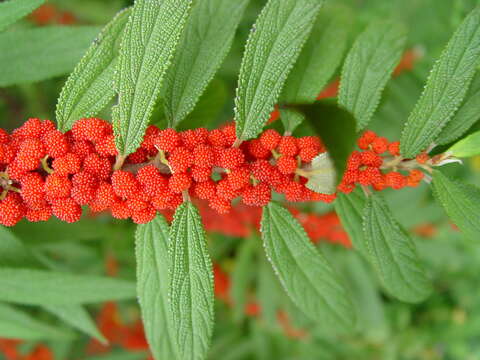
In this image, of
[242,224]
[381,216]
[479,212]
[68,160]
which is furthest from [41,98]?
[479,212]

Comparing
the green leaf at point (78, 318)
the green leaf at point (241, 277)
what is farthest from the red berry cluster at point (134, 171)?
the green leaf at point (241, 277)

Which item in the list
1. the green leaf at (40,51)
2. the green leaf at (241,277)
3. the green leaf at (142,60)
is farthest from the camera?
the green leaf at (241,277)

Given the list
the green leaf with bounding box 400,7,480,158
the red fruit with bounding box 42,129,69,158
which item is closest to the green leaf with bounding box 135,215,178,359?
the red fruit with bounding box 42,129,69,158

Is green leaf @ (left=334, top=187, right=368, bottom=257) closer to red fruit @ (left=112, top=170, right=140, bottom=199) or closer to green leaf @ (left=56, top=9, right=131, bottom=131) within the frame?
red fruit @ (left=112, top=170, right=140, bottom=199)

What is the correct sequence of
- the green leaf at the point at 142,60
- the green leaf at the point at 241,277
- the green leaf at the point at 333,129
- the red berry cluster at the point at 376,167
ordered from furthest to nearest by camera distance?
the green leaf at the point at 241,277, the red berry cluster at the point at 376,167, the green leaf at the point at 142,60, the green leaf at the point at 333,129

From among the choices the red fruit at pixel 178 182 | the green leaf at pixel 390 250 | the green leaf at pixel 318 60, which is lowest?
the green leaf at pixel 390 250

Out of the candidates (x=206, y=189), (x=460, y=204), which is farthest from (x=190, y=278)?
(x=460, y=204)

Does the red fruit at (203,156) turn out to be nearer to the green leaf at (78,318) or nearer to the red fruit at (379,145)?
the red fruit at (379,145)
